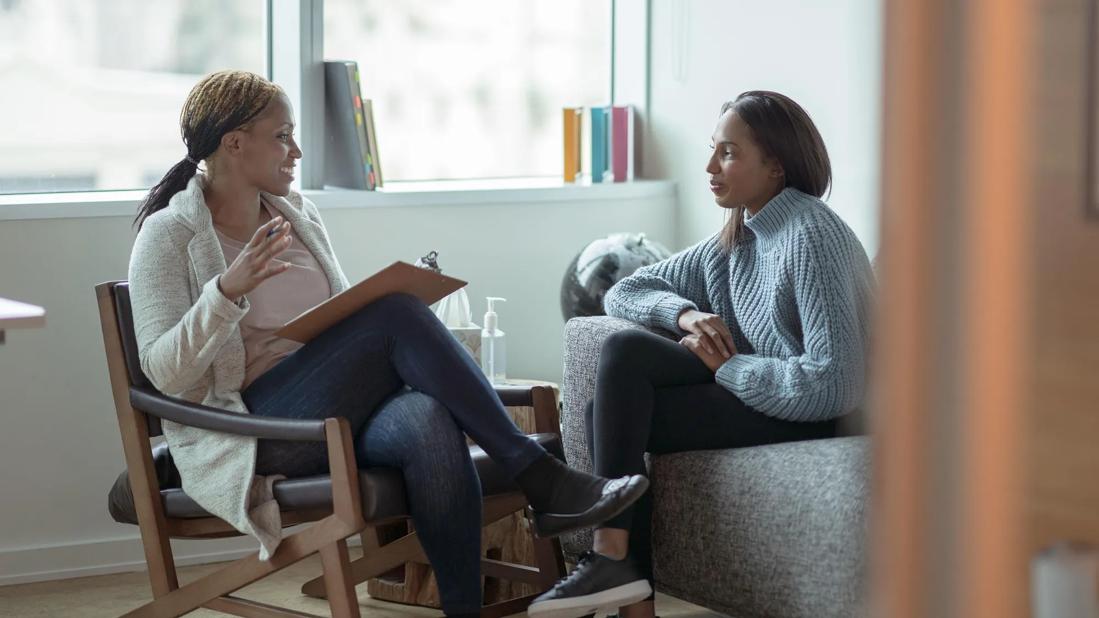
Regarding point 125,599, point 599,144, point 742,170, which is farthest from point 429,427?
point 599,144

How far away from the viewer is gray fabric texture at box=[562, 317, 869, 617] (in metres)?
2.03

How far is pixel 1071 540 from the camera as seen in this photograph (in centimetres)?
24

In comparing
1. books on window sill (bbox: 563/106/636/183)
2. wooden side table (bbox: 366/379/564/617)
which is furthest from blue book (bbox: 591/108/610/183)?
wooden side table (bbox: 366/379/564/617)

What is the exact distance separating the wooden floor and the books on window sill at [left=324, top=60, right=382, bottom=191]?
3.32 feet

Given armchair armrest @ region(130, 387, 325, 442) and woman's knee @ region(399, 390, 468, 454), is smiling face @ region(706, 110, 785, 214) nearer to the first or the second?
woman's knee @ region(399, 390, 468, 454)

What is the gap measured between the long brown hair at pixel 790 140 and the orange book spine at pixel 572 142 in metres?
1.22

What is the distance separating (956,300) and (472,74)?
3462 mm

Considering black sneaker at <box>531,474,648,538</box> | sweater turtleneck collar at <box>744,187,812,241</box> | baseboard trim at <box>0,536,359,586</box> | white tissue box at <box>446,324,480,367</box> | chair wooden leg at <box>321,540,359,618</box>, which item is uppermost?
sweater turtleneck collar at <box>744,187,812,241</box>

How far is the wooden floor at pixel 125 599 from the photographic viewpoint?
8.71ft

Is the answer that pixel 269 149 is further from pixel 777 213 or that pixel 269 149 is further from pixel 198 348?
pixel 777 213

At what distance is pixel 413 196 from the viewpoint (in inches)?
129

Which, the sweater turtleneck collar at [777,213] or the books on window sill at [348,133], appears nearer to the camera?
the sweater turtleneck collar at [777,213]

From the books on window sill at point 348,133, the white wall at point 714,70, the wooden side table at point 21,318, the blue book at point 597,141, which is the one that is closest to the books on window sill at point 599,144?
the blue book at point 597,141

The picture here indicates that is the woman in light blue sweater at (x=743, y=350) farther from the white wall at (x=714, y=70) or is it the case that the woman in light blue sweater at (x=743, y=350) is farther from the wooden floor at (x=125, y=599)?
the wooden floor at (x=125, y=599)
